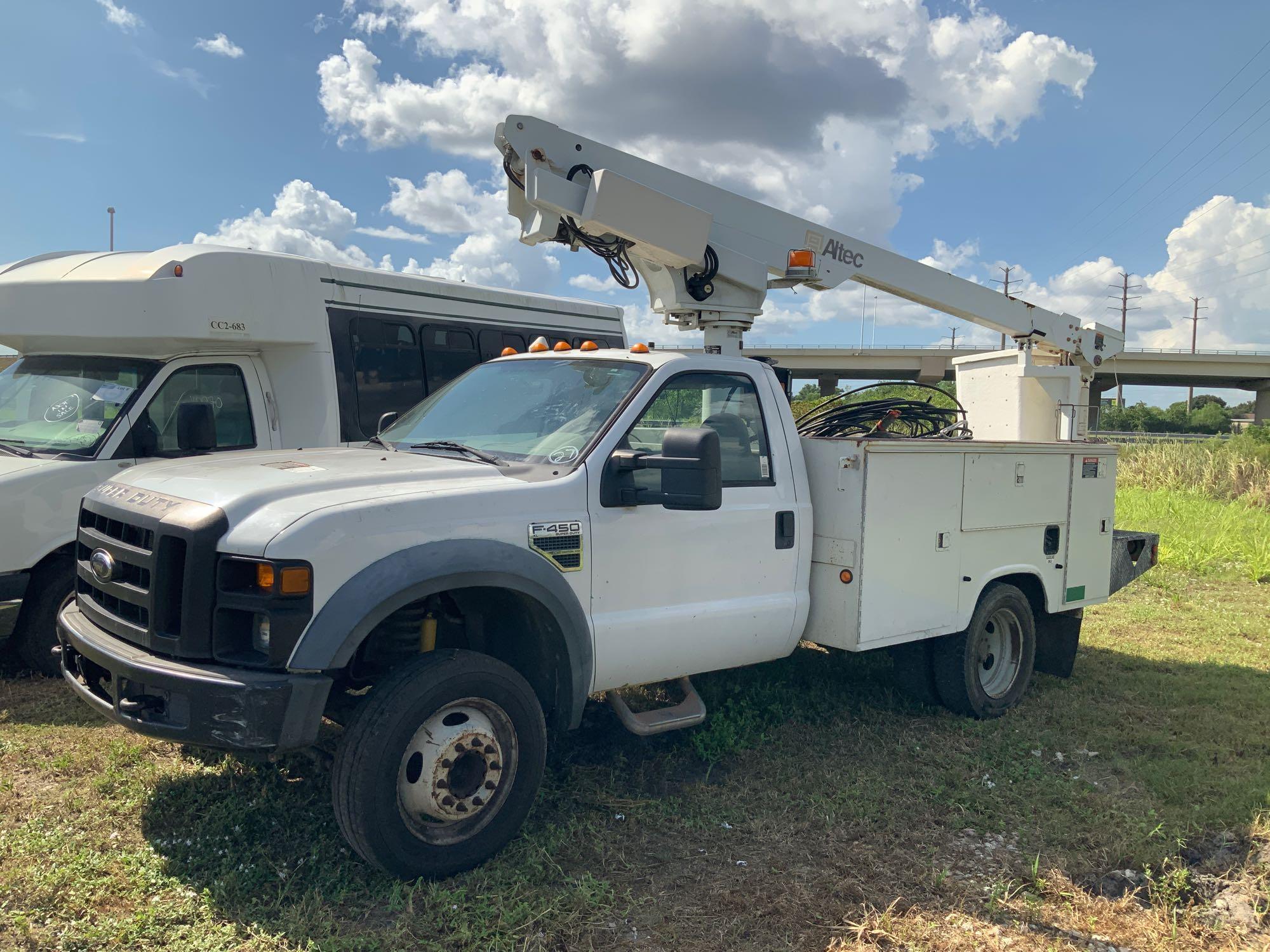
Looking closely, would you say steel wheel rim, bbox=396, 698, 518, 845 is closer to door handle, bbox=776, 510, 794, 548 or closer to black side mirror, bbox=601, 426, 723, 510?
black side mirror, bbox=601, 426, 723, 510

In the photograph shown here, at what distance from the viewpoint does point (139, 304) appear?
622cm

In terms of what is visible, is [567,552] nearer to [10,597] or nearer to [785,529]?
[785,529]

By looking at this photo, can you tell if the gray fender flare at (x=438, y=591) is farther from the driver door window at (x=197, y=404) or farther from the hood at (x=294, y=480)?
the driver door window at (x=197, y=404)

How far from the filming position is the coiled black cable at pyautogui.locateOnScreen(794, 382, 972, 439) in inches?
242

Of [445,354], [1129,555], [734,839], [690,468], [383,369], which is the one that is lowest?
[734,839]

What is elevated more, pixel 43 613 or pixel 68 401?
pixel 68 401

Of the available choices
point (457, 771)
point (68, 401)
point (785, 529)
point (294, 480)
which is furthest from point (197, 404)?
point (785, 529)

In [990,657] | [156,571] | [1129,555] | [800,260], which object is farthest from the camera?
[1129,555]

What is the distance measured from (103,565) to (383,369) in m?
4.24

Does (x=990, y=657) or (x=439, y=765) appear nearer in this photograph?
(x=439, y=765)

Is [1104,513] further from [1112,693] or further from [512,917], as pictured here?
[512,917]

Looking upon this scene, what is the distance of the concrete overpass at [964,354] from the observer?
172 ft

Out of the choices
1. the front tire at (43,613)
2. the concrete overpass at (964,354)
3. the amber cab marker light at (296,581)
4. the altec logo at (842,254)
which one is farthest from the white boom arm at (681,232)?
the concrete overpass at (964,354)

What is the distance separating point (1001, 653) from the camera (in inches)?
239
